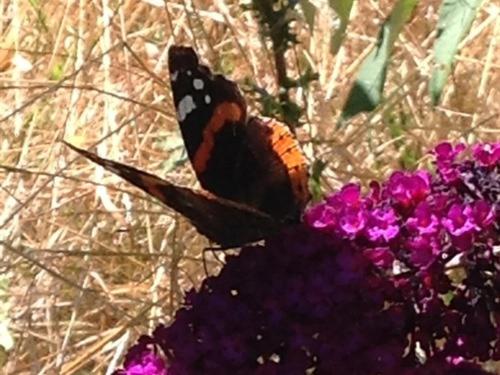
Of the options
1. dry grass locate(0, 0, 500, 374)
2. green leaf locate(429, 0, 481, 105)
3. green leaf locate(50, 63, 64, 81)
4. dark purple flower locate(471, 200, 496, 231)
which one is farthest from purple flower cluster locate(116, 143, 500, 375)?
green leaf locate(50, 63, 64, 81)

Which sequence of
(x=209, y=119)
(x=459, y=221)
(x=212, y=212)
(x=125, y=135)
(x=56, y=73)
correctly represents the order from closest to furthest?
(x=459, y=221)
(x=212, y=212)
(x=209, y=119)
(x=125, y=135)
(x=56, y=73)

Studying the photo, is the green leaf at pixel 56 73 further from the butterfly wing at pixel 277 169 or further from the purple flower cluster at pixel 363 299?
the purple flower cluster at pixel 363 299

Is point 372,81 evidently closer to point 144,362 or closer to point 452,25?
point 452,25

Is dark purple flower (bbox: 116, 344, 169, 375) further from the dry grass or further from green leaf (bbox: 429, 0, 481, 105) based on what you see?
the dry grass

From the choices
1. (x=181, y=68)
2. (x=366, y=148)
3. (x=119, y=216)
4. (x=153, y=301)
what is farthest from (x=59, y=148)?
(x=181, y=68)

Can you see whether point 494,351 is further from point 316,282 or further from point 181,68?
point 181,68

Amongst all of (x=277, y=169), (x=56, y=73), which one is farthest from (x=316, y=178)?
(x=56, y=73)
